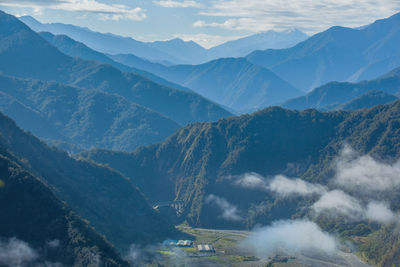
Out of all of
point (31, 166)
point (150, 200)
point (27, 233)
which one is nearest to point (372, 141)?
point (150, 200)

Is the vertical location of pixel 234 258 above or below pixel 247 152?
below

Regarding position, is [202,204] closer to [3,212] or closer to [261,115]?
[261,115]

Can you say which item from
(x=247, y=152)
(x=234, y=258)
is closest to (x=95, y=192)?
(x=234, y=258)

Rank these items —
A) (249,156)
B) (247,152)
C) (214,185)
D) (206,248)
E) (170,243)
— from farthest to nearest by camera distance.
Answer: (247,152) → (249,156) → (214,185) → (170,243) → (206,248)

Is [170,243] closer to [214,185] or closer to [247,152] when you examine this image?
[214,185]

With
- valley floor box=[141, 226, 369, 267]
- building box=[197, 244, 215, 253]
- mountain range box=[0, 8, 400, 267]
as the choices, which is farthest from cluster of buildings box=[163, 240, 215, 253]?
mountain range box=[0, 8, 400, 267]

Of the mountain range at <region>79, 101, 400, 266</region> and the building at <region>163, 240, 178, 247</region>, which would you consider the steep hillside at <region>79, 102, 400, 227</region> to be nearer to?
the mountain range at <region>79, 101, 400, 266</region>
